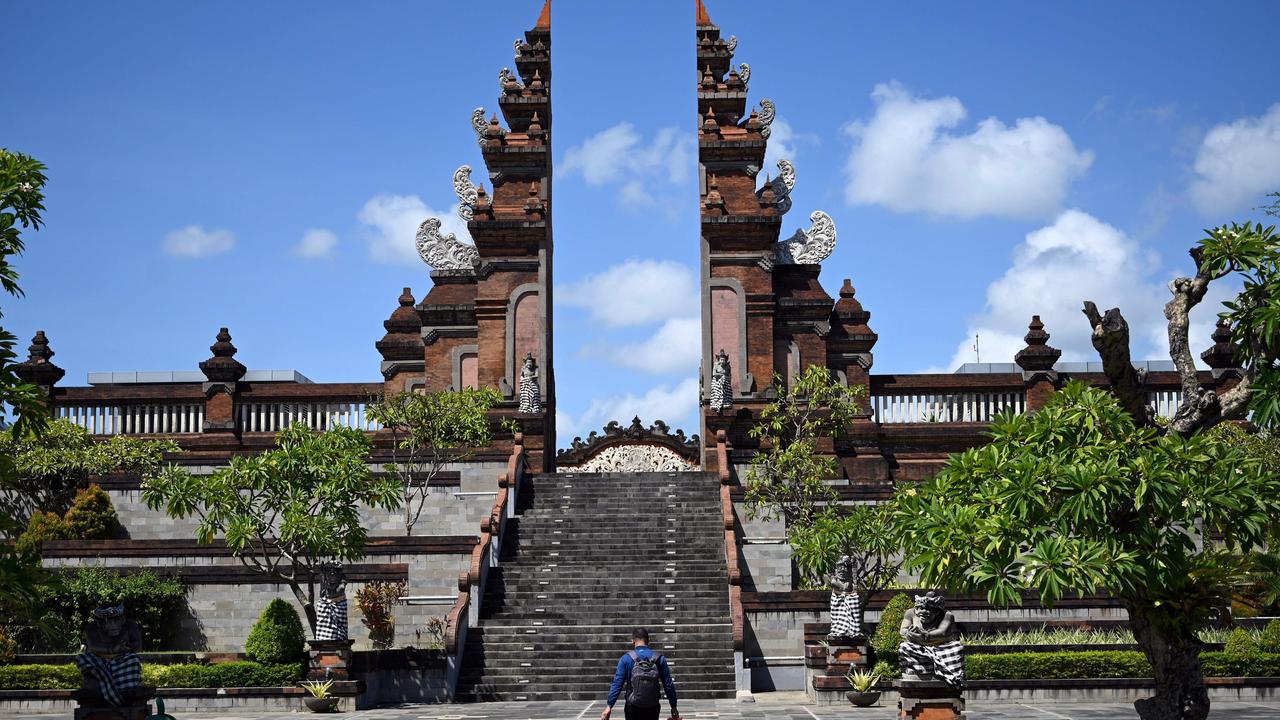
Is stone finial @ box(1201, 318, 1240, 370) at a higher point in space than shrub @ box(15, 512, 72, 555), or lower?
higher

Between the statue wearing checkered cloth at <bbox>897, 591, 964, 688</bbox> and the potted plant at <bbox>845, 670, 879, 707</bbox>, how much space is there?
7651 millimetres

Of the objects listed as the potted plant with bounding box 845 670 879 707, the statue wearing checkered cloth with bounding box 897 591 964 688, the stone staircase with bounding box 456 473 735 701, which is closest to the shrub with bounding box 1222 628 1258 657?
the potted plant with bounding box 845 670 879 707

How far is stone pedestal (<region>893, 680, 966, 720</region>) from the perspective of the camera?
52.5ft

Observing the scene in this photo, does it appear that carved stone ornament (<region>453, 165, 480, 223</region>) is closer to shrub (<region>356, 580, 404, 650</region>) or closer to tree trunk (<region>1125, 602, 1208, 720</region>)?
shrub (<region>356, 580, 404, 650</region>)

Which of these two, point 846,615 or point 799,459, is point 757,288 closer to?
point 799,459

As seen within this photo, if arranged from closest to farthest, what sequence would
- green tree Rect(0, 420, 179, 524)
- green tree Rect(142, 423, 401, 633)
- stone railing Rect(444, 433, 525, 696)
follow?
green tree Rect(142, 423, 401, 633) → stone railing Rect(444, 433, 525, 696) → green tree Rect(0, 420, 179, 524)

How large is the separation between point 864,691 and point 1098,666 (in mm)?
3938

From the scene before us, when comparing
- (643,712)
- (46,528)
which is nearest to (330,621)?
(643,712)

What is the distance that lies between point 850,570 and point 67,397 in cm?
2622

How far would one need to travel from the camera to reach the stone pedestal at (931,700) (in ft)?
52.5

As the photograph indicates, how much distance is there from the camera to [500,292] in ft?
138

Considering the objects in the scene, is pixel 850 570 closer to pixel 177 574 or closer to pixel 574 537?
pixel 574 537

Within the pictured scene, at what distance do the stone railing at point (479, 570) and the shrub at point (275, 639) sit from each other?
275 cm

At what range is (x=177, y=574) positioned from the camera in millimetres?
29188
